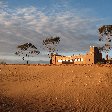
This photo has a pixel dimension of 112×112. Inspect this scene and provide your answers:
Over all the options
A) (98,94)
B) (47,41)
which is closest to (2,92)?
(98,94)

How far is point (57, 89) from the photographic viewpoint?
25.9m

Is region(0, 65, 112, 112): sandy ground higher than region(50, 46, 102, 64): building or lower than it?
lower

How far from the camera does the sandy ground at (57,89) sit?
20772 millimetres

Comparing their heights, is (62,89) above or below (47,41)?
below

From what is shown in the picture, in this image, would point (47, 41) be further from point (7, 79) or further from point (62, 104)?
point (62, 104)

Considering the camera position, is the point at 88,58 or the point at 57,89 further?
the point at 88,58

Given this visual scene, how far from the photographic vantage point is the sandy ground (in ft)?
68.1

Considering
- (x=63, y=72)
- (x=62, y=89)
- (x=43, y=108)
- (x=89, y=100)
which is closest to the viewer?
(x=43, y=108)

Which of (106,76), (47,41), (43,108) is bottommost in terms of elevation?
(43,108)

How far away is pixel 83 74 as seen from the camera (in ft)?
100

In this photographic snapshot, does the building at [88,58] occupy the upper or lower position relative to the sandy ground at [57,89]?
upper

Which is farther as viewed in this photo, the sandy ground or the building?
the building

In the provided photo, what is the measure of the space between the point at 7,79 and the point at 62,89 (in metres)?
9.54

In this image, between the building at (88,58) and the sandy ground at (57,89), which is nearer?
the sandy ground at (57,89)
